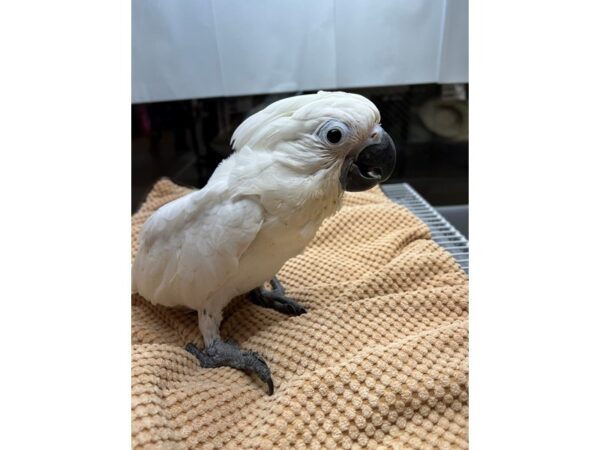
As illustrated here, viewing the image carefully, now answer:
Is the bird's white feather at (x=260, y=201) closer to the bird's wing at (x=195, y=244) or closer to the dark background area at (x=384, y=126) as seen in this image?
the bird's wing at (x=195, y=244)

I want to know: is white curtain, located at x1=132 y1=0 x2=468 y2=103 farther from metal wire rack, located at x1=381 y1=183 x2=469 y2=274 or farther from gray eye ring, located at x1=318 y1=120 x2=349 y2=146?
metal wire rack, located at x1=381 y1=183 x2=469 y2=274

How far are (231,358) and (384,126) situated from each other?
67 cm

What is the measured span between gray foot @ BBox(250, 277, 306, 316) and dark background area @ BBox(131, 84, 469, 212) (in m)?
0.41

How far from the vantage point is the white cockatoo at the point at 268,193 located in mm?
796

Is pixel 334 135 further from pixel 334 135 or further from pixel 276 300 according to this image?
pixel 276 300

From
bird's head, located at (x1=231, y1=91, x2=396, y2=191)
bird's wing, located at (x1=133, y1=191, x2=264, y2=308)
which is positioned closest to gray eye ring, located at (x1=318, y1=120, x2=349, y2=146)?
bird's head, located at (x1=231, y1=91, x2=396, y2=191)

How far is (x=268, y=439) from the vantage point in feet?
2.13

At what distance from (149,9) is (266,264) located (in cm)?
56

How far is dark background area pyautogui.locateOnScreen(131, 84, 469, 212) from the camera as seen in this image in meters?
0.83

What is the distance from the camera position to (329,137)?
31.0 inches

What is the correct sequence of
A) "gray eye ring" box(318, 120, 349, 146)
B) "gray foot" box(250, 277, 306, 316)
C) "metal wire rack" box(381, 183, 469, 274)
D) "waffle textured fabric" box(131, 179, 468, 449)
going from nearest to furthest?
"waffle textured fabric" box(131, 179, 468, 449)
"gray eye ring" box(318, 120, 349, 146)
"gray foot" box(250, 277, 306, 316)
"metal wire rack" box(381, 183, 469, 274)
